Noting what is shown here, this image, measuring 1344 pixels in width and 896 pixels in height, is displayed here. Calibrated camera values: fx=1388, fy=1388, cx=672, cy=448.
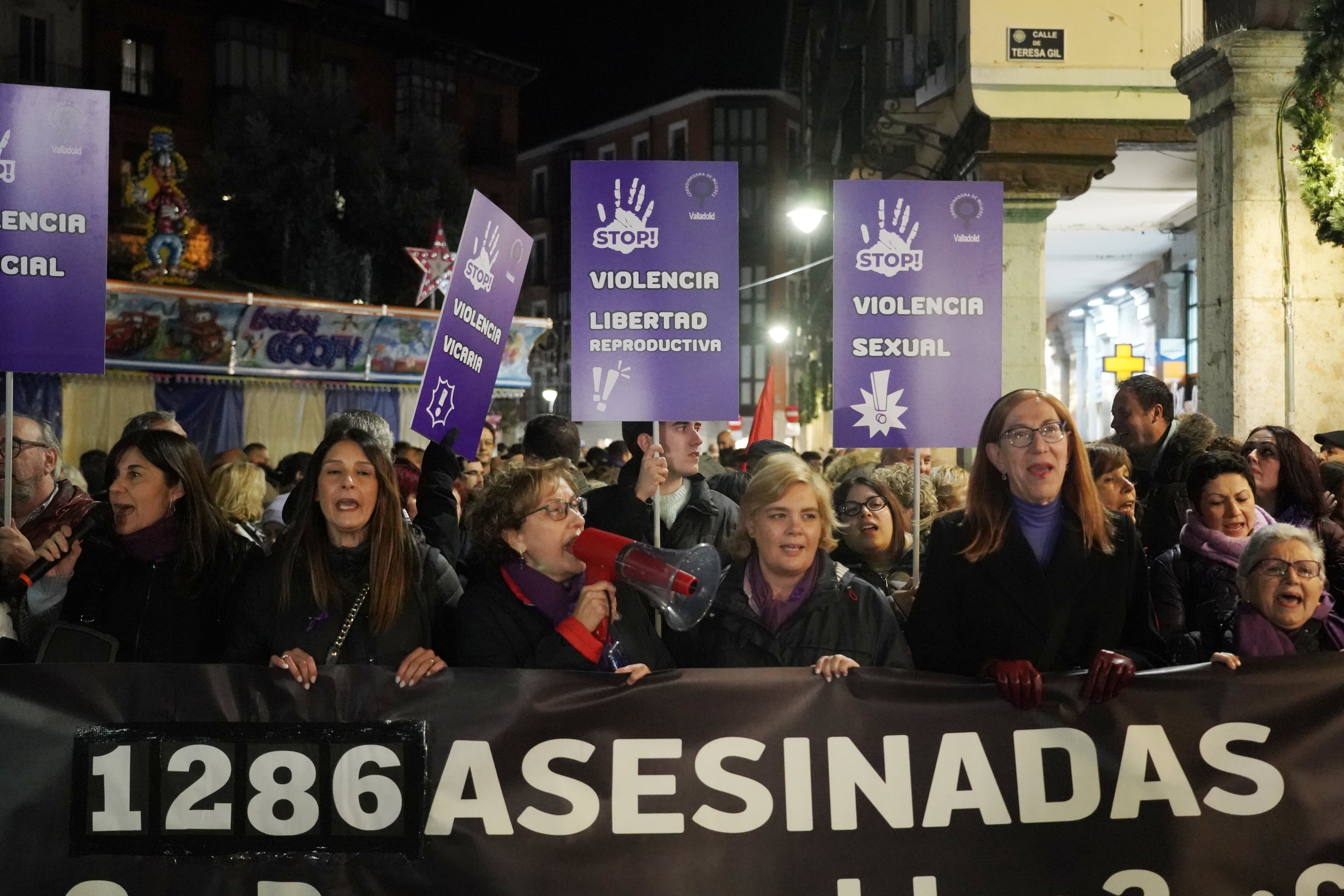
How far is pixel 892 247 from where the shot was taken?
18.4 feet

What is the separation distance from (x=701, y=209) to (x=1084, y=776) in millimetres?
2752

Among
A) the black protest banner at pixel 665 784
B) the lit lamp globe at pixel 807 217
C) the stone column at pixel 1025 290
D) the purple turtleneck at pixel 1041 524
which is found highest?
the lit lamp globe at pixel 807 217

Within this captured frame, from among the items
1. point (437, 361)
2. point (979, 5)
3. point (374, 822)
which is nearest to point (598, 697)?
point (374, 822)

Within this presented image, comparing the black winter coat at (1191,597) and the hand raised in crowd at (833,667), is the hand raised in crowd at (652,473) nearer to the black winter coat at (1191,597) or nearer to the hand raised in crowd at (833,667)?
the hand raised in crowd at (833,667)

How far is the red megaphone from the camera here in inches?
141

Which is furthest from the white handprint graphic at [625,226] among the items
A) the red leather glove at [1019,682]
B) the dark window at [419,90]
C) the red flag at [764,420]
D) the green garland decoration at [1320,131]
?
the dark window at [419,90]

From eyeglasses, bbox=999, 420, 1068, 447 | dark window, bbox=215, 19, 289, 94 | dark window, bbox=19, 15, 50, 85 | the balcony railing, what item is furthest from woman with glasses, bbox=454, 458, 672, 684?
dark window, bbox=215, 19, 289, 94

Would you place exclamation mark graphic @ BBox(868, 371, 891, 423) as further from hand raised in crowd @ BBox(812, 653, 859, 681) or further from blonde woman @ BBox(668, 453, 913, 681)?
hand raised in crowd @ BBox(812, 653, 859, 681)

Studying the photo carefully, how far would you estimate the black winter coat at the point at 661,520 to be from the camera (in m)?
5.27

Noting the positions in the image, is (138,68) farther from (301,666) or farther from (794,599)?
(794,599)

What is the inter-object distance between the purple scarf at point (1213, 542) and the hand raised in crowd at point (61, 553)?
3749mm

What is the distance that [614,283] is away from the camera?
217 inches

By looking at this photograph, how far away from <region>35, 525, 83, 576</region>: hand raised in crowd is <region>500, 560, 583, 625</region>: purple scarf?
4.33 feet

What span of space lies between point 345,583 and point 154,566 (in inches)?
26.4
